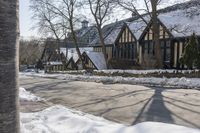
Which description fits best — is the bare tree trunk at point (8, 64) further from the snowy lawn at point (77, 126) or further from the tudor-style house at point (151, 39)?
the tudor-style house at point (151, 39)

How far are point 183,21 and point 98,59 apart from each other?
17.3m

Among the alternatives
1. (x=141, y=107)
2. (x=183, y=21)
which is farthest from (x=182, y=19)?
(x=141, y=107)

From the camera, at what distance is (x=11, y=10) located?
12.8ft

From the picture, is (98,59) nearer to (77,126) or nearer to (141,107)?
(141,107)

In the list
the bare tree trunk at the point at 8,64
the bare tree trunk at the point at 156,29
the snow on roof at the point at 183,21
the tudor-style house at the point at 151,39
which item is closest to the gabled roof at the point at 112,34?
the tudor-style house at the point at 151,39

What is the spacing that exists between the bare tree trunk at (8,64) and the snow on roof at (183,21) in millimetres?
25599

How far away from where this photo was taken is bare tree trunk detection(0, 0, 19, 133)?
151 inches

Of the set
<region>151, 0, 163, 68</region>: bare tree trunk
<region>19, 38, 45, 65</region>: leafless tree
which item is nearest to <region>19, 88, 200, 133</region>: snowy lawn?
<region>151, 0, 163, 68</region>: bare tree trunk

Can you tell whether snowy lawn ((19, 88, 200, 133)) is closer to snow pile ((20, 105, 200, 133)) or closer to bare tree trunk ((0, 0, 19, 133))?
snow pile ((20, 105, 200, 133))

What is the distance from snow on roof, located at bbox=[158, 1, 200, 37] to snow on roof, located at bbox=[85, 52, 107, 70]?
13518 millimetres

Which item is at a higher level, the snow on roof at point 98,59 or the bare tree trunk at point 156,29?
the bare tree trunk at point 156,29

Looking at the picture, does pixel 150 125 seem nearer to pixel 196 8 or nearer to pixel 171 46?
pixel 196 8

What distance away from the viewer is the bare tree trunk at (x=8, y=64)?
3834 mm

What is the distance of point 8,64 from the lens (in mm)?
3914
